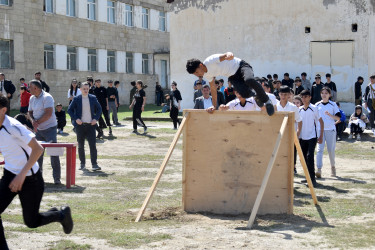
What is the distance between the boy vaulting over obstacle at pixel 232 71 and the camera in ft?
28.6

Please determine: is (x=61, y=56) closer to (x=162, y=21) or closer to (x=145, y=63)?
(x=145, y=63)

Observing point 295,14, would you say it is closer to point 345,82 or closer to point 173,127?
point 345,82

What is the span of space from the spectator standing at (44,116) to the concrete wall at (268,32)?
17737 mm

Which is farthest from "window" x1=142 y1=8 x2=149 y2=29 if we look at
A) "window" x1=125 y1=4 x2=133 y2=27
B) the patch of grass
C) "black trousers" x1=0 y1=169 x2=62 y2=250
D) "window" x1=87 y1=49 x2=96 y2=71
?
"black trousers" x1=0 y1=169 x2=62 y2=250

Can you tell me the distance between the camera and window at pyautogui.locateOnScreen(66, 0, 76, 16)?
129 feet

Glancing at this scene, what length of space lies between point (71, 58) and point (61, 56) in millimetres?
1064

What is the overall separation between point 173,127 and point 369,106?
7.12 metres

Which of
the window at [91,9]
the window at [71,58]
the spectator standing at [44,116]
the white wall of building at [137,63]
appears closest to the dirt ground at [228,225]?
the spectator standing at [44,116]

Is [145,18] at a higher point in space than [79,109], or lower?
higher

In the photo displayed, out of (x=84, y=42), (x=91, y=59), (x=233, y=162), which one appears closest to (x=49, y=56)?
(x=84, y=42)

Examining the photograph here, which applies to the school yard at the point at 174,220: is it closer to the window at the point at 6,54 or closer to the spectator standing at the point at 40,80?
the spectator standing at the point at 40,80

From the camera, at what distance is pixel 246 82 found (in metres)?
8.75

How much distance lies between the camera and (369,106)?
2086 cm

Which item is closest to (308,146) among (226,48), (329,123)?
(329,123)
